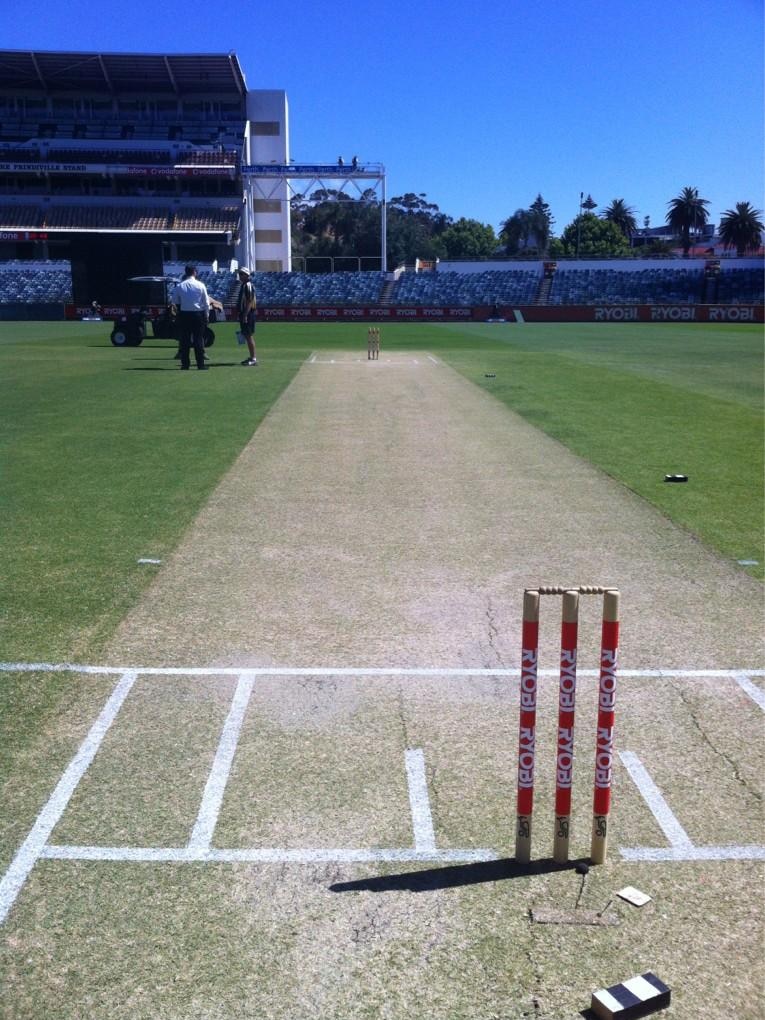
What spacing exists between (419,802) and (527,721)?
944 mm

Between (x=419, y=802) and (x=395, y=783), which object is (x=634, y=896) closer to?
(x=419, y=802)

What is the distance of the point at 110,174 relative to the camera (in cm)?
8150

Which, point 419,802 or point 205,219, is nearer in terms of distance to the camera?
point 419,802

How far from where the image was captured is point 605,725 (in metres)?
4.15

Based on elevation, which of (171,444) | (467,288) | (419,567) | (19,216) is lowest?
(419,567)

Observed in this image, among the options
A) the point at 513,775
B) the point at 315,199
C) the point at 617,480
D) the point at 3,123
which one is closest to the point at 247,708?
the point at 513,775

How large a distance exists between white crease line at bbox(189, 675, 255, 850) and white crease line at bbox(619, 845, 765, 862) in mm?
1893

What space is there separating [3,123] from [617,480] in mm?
87593


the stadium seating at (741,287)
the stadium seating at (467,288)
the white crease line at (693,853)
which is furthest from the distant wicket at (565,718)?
the stadium seating at (741,287)

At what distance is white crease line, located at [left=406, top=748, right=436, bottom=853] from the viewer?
4.41 metres

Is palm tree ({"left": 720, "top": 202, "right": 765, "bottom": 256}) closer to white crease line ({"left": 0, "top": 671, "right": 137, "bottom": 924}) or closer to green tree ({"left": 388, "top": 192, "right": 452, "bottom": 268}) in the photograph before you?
green tree ({"left": 388, "top": 192, "right": 452, "bottom": 268})

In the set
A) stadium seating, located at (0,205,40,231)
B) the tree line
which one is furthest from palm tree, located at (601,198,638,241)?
stadium seating, located at (0,205,40,231)

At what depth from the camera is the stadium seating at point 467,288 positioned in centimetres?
7319

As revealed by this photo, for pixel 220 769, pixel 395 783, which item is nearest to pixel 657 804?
pixel 395 783
